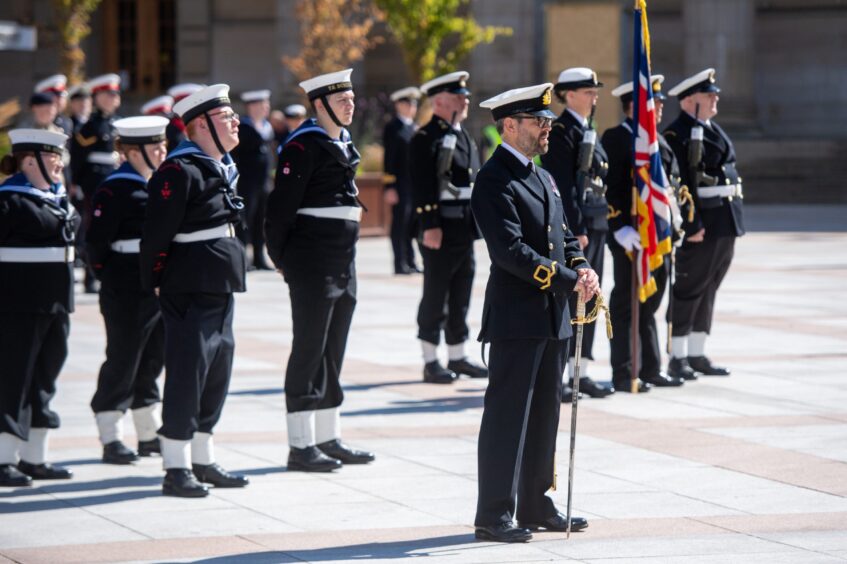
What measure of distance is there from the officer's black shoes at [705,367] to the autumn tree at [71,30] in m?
17.5

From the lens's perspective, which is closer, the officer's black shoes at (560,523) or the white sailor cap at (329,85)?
the officer's black shoes at (560,523)

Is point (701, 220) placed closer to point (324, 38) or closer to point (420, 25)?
point (420, 25)

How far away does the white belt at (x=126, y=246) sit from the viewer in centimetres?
902

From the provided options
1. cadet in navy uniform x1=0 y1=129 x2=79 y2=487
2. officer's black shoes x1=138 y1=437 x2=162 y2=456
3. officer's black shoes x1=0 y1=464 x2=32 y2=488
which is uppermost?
cadet in navy uniform x1=0 y1=129 x2=79 y2=487

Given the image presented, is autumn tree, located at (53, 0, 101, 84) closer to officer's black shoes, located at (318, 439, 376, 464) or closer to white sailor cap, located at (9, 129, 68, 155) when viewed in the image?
white sailor cap, located at (9, 129, 68, 155)

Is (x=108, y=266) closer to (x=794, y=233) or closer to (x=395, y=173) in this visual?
(x=395, y=173)

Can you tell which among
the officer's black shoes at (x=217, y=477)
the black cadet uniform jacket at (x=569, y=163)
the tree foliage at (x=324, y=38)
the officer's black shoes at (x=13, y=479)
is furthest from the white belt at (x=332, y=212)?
the tree foliage at (x=324, y=38)

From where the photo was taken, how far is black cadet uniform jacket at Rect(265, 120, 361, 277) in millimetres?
8883

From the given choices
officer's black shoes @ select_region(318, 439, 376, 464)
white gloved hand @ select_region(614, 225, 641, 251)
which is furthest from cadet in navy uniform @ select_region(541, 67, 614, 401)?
officer's black shoes @ select_region(318, 439, 376, 464)

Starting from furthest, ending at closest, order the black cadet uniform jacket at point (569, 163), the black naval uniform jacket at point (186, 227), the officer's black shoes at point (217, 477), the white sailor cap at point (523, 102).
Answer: the black cadet uniform jacket at point (569, 163) < the officer's black shoes at point (217, 477) < the black naval uniform jacket at point (186, 227) < the white sailor cap at point (523, 102)

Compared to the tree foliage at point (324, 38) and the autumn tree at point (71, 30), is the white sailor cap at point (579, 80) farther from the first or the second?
the autumn tree at point (71, 30)

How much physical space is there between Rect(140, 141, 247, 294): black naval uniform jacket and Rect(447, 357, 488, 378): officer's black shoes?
3.93 metres

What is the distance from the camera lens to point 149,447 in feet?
30.7

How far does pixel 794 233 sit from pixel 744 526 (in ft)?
54.6
